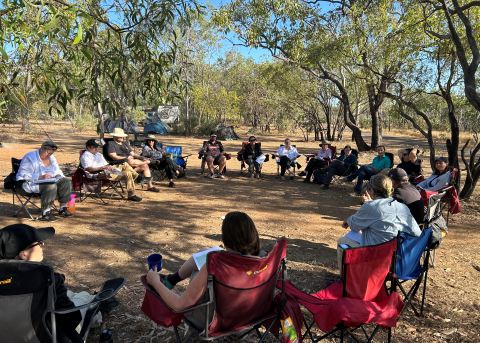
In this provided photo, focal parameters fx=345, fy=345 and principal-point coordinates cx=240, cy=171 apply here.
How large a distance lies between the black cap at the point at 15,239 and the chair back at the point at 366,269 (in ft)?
5.82

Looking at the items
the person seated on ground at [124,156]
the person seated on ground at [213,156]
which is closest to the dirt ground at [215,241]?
the person seated on ground at [124,156]

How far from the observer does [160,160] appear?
7.82 m

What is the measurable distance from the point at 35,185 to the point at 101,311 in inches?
118

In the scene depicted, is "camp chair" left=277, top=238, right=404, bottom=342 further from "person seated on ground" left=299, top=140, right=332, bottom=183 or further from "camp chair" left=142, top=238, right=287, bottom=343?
"person seated on ground" left=299, top=140, right=332, bottom=183

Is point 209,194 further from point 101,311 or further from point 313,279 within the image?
point 101,311

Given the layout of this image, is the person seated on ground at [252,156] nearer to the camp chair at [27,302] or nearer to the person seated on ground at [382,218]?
the person seated on ground at [382,218]

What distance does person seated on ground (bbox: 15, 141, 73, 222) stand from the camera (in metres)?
4.86

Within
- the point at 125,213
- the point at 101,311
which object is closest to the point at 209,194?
the point at 125,213

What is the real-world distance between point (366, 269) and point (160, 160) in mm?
6251

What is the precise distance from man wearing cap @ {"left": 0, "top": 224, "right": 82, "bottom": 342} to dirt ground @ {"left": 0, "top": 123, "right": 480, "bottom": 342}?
71 cm

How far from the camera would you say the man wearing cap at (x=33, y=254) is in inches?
69.0

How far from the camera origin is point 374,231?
283cm

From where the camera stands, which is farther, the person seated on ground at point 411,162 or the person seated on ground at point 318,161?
the person seated on ground at point 318,161

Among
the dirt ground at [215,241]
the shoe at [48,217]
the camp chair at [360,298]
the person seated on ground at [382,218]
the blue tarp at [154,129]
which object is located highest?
the blue tarp at [154,129]
